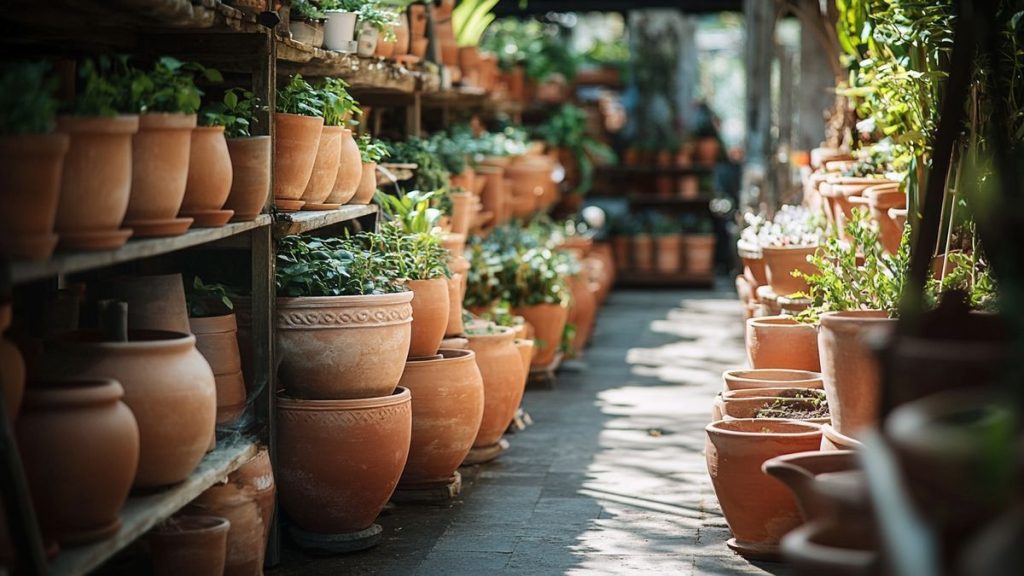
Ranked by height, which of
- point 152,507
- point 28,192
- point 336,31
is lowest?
point 152,507

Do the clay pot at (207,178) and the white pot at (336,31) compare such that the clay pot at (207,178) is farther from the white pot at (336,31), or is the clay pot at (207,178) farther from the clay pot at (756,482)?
→ the clay pot at (756,482)

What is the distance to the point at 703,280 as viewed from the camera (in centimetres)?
1172

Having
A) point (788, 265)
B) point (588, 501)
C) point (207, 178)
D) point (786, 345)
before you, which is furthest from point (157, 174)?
point (788, 265)

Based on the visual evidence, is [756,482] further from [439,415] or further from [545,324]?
[545,324]

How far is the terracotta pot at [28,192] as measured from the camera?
7.42ft

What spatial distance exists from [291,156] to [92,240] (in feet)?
4.45

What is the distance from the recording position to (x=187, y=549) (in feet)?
10.1

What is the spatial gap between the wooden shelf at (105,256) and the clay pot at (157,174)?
0.12ft

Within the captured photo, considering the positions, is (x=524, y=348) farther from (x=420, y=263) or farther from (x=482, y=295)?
(x=420, y=263)

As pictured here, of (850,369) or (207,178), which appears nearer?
(207,178)

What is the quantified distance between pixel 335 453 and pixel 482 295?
2.38m

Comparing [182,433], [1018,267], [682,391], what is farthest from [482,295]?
[1018,267]

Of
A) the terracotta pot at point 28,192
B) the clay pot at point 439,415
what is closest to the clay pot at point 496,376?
the clay pot at point 439,415

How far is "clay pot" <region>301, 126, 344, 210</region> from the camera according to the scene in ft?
13.1
